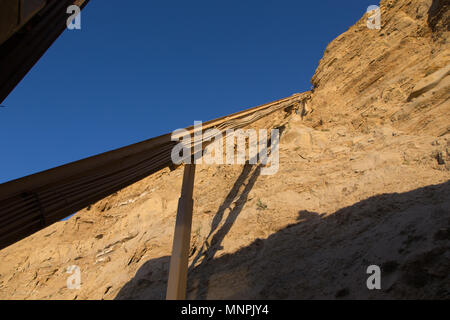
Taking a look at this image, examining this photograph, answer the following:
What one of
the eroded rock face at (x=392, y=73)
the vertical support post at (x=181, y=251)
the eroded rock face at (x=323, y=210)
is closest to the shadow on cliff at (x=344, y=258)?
the eroded rock face at (x=323, y=210)

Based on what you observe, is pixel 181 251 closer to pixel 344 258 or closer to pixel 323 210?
pixel 344 258

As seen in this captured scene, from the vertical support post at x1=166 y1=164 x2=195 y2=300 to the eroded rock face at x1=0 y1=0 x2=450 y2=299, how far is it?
101cm

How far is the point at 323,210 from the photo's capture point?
5.64 meters

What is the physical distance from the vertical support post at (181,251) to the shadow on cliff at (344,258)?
1.00 m

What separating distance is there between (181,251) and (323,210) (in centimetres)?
296

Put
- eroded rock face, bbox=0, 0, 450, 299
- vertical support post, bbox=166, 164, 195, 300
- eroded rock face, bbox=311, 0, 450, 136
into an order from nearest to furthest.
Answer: vertical support post, bbox=166, 164, 195, 300, eroded rock face, bbox=0, 0, 450, 299, eroded rock face, bbox=311, 0, 450, 136

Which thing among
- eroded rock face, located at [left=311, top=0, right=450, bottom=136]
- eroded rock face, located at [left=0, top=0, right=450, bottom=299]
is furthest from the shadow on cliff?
eroded rock face, located at [left=311, top=0, right=450, bottom=136]

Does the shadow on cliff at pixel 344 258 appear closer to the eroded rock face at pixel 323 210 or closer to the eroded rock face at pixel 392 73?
the eroded rock face at pixel 323 210

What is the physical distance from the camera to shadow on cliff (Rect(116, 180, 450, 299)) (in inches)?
134

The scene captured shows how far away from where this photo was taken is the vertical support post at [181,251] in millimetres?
3645

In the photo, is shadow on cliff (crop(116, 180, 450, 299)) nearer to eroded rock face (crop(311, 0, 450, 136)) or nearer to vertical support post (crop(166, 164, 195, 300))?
vertical support post (crop(166, 164, 195, 300))
